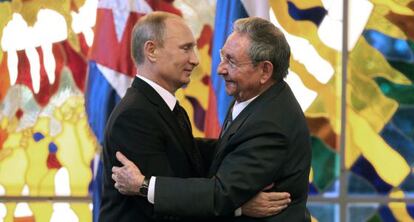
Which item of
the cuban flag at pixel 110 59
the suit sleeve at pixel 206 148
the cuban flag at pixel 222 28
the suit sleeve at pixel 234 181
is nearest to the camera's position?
the suit sleeve at pixel 234 181

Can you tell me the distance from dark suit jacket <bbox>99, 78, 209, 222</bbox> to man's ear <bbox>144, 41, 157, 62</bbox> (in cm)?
9

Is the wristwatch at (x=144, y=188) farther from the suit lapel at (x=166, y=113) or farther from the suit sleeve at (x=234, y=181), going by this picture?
the suit lapel at (x=166, y=113)

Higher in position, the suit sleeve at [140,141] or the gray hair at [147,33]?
the gray hair at [147,33]

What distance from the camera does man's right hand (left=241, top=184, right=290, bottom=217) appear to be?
→ 8.64 ft

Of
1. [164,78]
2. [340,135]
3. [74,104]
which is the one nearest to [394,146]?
[340,135]

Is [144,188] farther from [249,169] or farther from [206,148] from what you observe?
[206,148]

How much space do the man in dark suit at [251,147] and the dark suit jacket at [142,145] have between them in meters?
0.05

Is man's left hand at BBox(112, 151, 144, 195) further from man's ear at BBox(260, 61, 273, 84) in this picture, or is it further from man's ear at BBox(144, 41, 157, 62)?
man's ear at BBox(260, 61, 273, 84)

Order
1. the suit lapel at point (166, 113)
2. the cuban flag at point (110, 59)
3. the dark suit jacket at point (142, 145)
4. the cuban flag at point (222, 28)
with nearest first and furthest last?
the dark suit jacket at point (142, 145)
the suit lapel at point (166, 113)
the cuban flag at point (222, 28)
the cuban flag at point (110, 59)

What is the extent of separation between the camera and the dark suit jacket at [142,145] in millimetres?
2676

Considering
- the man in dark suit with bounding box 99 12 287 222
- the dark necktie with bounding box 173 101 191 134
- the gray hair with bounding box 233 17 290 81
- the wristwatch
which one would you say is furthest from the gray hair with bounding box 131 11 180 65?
the wristwatch

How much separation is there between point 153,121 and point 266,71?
388mm

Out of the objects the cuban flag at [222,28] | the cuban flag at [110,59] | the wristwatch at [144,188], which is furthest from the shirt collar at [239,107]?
the cuban flag at [110,59]

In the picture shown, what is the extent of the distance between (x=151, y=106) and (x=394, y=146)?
7.33 ft
